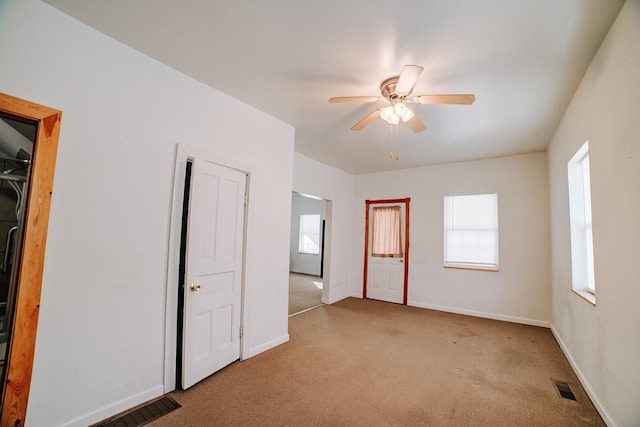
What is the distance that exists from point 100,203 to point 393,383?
2.82 meters

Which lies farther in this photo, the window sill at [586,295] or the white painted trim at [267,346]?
the white painted trim at [267,346]

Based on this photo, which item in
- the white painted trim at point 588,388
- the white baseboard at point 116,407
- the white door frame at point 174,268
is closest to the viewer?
the white baseboard at point 116,407

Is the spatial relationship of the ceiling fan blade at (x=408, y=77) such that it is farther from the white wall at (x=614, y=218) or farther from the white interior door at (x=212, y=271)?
the white interior door at (x=212, y=271)

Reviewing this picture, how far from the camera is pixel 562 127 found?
310 cm

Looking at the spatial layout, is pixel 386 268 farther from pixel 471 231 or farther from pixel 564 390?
pixel 564 390

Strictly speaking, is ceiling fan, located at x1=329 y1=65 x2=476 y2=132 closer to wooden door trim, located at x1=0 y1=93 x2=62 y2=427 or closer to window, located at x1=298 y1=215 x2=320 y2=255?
wooden door trim, located at x1=0 y1=93 x2=62 y2=427

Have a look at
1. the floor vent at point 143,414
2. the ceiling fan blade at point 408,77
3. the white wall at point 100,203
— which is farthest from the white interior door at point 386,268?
the floor vent at point 143,414

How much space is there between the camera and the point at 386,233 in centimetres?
570

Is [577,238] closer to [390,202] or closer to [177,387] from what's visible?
[390,202]

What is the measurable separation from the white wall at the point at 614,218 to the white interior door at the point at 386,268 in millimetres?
2987

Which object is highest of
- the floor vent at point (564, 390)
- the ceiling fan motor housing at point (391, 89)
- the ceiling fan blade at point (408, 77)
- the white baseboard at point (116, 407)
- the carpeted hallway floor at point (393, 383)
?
the ceiling fan motor housing at point (391, 89)

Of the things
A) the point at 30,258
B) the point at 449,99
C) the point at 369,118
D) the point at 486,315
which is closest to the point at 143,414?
the point at 30,258

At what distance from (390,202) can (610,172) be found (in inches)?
154

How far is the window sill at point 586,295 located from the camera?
89.2 inches
